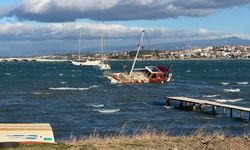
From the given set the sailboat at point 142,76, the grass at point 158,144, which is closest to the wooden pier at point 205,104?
the grass at point 158,144

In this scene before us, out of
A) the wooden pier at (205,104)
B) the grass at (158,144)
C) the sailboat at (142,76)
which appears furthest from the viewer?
the sailboat at (142,76)

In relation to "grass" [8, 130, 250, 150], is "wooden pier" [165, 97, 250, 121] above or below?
below

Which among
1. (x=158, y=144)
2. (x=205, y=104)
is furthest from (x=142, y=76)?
(x=158, y=144)

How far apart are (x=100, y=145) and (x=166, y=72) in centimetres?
8189

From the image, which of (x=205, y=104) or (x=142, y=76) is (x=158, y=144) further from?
(x=142, y=76)

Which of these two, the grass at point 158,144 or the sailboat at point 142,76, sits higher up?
the grass at point 158,144

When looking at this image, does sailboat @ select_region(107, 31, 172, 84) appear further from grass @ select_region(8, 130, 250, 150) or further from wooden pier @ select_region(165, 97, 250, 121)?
grass @ select_region(8, 130, 250, 150)

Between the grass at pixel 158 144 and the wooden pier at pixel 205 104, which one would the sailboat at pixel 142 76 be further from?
the grass at pixel 158 144

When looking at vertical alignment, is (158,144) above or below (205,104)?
above

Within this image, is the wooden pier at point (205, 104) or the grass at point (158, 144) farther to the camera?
the wooden pier at point (205, 104)

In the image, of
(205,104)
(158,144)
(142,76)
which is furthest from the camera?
(142,76)

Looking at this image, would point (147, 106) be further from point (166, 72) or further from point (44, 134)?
point (166, 72)

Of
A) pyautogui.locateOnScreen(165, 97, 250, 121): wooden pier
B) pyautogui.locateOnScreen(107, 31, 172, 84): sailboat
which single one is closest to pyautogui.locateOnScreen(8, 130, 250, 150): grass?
pyautogui.locateOnScreen(165, 97, 250, 121): wooden pier

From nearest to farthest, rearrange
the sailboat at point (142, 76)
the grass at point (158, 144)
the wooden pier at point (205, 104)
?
the grass at point (158, 144)
the wooden pier at point (205, 104)
the sailboat at point (142, 76)
